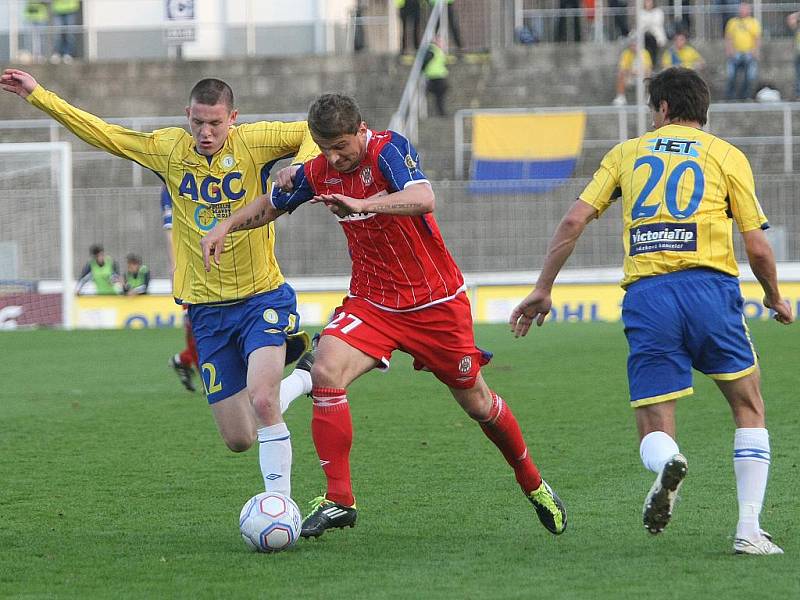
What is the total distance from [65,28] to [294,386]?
79.2 feet

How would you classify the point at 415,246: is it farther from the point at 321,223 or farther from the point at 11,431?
the point at 321,223

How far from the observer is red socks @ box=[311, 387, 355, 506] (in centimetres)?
638

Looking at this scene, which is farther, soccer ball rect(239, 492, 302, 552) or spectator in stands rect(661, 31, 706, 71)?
spectator in stands rect(661, 31, 706, 71)

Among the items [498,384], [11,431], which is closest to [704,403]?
[498,384]

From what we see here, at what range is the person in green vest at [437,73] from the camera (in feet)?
87.6

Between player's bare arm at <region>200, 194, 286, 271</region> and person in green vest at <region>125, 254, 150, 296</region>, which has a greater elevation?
player's bare arm at <region>200, 194, 286, 271</region>

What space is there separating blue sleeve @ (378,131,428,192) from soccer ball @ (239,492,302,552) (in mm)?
1437

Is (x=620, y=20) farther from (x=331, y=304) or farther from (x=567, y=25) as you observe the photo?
(x=331, y=304)

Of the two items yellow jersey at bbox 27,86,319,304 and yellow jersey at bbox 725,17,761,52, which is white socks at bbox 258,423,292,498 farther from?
yellow jersey at bbox 725,17,761,52

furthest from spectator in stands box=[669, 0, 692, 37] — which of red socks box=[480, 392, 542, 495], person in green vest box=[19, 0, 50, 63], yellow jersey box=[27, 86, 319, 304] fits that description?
red socks box=[480, 392, 542, 495]

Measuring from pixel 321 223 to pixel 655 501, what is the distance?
1841 cm

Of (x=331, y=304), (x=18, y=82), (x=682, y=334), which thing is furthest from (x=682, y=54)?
(x=682, y=334)

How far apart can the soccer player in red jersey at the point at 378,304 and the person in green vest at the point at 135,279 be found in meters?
15.0

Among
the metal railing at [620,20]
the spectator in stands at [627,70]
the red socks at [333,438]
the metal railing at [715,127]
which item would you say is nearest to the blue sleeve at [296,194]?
the red socks at [333,438]
